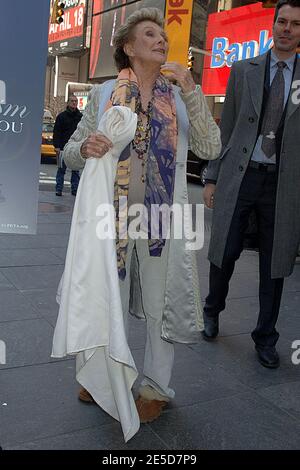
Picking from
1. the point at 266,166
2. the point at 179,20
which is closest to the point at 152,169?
the point at 266,166

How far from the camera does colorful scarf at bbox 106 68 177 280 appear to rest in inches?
101

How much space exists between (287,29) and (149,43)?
1.22 meters

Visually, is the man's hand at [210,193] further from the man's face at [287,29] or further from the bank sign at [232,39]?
the bank sign at [232,39]

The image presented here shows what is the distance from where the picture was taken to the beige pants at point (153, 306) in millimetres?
2770

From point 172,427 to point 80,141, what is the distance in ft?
5.00

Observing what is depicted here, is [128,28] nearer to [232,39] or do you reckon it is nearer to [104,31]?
[232,39]

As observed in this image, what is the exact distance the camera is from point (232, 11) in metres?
18.6

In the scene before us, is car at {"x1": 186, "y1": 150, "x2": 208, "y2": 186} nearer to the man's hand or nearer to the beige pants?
the man's hand

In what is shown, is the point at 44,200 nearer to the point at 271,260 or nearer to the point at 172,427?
the point at 271,260

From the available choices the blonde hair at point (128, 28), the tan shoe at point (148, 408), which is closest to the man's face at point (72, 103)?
the blonde hair at point (128, 28)

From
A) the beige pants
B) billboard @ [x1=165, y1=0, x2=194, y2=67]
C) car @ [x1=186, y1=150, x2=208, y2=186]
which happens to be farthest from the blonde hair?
billboard @ [x1=165, y1=0, x2=194, y2=67]

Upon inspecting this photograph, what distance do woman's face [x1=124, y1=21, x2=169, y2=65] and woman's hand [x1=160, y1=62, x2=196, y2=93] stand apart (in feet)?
0.21

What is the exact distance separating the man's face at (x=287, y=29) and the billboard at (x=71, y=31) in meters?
30.3

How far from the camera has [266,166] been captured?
11.5 ft
